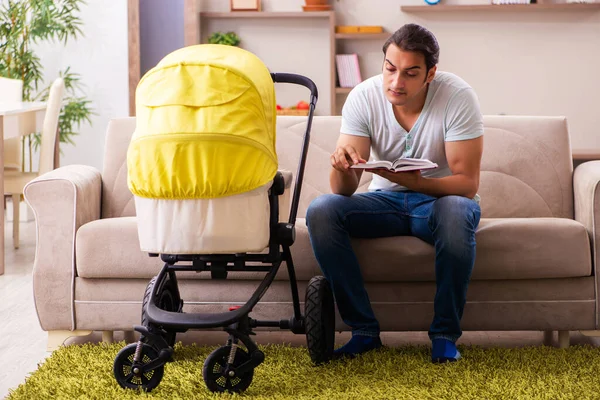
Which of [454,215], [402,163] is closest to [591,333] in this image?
[454,215]

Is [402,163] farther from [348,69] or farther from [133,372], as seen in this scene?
[348,69]

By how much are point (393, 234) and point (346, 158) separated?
1.05 ft

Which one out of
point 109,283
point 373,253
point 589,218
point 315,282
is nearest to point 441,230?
point 373,253

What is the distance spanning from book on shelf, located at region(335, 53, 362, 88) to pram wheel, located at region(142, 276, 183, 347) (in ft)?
10.7

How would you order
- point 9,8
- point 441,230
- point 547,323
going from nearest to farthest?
point 441,230, point 547,323, point 9,8

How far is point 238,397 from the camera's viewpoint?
2.11 m

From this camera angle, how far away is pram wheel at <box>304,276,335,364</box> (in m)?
2.30

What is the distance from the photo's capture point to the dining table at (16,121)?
12.7 feet

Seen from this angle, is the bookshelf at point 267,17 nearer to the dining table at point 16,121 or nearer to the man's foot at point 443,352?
the dining table at point 16,121

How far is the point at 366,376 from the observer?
2.28m

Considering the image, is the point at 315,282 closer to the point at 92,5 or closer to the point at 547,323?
the point at 547,323

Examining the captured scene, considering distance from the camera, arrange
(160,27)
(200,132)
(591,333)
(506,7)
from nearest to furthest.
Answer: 1. (200,132)
2. (591,333)
3. (506,7)
4. (160,27)

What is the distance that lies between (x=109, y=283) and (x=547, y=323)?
1.39 meters

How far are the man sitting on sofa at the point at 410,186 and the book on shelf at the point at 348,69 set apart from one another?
2903 mm
